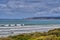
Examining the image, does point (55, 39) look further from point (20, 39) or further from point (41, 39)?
point (20, 39)

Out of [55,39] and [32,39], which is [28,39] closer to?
[32,39]

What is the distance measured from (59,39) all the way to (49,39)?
1357 millimetres

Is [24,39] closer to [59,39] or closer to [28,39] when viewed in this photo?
[28,39]

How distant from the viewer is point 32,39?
88.2ft

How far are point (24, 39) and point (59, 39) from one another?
3.36 m

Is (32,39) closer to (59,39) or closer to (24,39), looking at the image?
(24,39)

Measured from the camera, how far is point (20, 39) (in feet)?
87.7

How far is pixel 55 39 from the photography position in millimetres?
26141

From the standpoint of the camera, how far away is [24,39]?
26.5 m

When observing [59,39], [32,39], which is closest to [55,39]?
[59,39]

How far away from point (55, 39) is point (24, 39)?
9.75 ft

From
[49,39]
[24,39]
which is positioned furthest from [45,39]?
[24,39]

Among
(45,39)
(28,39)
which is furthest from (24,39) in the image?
(45,39)

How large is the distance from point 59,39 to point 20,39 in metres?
3.77
